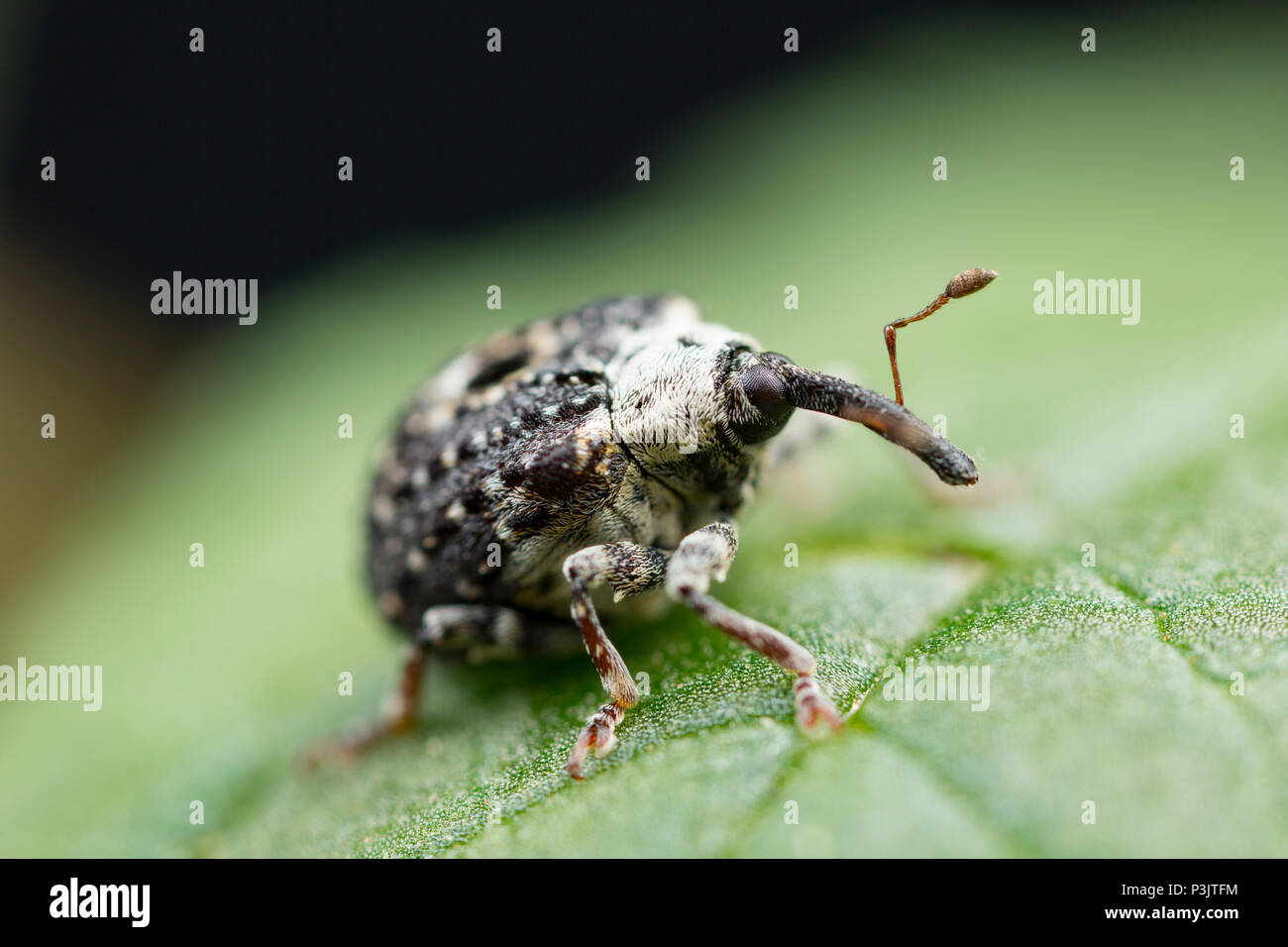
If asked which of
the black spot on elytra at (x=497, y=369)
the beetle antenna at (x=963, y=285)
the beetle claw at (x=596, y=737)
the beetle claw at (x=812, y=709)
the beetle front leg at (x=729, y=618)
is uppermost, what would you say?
the beetle antenna at (x=963, y=285)

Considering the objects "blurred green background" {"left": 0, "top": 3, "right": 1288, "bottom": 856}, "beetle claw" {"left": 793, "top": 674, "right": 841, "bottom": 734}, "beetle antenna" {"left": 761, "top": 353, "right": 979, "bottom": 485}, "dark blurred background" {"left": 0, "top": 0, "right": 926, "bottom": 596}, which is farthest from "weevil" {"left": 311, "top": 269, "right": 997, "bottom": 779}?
"dark blurred background" {"left": 0, "top": 0, "right": 926, "bottom": 596}

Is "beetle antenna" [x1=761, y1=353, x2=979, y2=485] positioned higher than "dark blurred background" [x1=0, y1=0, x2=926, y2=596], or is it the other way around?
"dark blurred background" [x1=0, y1=0, x2=926, y2=596]

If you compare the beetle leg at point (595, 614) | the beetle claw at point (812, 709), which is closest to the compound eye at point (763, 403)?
the beetle leg at point (595, 614)

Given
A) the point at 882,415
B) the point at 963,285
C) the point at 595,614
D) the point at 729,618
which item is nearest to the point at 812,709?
the point at 729,618

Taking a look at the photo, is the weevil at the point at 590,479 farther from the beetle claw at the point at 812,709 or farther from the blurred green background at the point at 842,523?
the blurred green background at the point at 842,523

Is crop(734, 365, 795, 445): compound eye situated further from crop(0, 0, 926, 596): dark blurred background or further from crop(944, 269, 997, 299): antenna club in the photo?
crop(0, 0, 926, 596): dark blurred background

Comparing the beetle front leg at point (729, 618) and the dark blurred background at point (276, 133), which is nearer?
the beetle front leg at point (729, 618)
